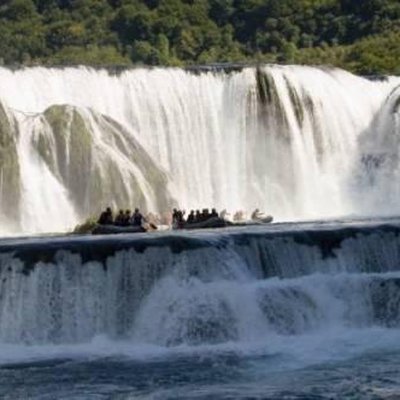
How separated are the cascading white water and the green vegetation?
3775 centimetres

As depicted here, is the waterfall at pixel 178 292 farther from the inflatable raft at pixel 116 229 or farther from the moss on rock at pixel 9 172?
the moss on rock at pixel 9 172

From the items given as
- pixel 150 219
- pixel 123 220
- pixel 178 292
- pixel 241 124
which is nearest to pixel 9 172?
pixel 150 219

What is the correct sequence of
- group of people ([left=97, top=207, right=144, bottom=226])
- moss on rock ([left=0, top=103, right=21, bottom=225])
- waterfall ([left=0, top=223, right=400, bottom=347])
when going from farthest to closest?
moss on rock ([left=0, top=103, right=21, bottom=225])
group of people ([left=97, top=207, right=144, bottom=226])
waterfall ([left=0, top=223, right=400, bottom=347])

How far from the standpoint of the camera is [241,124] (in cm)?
5528

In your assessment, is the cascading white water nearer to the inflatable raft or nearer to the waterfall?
the inflatable raft

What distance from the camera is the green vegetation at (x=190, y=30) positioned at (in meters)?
106

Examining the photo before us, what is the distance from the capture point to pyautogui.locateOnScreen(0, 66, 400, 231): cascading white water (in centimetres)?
Result: 5247

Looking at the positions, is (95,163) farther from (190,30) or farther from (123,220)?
(190,30)

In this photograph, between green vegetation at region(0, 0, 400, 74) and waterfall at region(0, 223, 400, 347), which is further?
→ green vegetation at region(0, 0, 400, 74)

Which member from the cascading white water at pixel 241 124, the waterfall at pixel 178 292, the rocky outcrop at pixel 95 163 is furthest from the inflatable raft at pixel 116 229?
the cascading white water at pixel 241 124

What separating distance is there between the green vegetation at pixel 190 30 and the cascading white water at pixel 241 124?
124 ft

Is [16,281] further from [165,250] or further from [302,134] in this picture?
[302,134]

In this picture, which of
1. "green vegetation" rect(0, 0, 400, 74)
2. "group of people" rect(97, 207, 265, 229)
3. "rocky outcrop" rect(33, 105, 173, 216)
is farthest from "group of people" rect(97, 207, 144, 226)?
"green vegetation" rect(0, 0, 400, 74)

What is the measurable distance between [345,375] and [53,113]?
78.3ft
